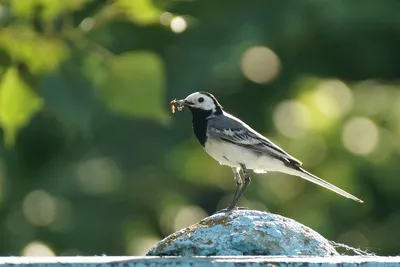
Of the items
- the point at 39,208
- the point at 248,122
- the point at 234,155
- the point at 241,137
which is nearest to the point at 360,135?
the point at 248,122

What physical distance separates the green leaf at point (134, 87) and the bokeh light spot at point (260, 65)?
697 cm

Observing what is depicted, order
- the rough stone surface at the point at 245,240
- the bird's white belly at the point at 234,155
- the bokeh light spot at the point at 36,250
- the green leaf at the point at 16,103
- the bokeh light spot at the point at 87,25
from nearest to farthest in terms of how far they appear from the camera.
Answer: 1. the rough stone surface at the point at 245,240
2. the green leaf at the point at 16,103
3. the bokeh light spot at the point at 87,25
4. the bird's white belly at the point at 234,155
5. the bokeh light spot at the point at 36,250

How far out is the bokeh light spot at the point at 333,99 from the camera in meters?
13.2

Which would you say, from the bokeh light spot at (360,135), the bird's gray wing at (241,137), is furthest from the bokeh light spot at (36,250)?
the bird's gray wing at (241,137)

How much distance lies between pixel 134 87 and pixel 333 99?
357 inches

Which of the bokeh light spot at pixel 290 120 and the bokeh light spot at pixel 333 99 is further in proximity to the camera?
the bokeh light spot at pixel 333 99

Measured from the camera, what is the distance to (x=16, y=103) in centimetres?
484

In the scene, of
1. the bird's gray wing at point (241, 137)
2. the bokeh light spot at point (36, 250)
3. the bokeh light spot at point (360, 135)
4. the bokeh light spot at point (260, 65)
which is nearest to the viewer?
the bird's gray wing at point (241, 137)

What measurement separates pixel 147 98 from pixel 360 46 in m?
6.78

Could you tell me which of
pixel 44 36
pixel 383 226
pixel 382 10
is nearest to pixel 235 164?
pixel 44 36

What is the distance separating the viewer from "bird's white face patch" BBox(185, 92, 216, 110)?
5.88 meters

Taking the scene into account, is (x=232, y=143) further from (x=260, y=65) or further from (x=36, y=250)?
(x=260, y=65)

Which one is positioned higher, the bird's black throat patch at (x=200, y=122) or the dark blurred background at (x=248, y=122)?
the dark blurred background at (x=248, y=122)

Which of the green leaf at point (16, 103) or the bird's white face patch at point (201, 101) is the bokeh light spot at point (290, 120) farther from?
the green leaf at point (16, 103)
